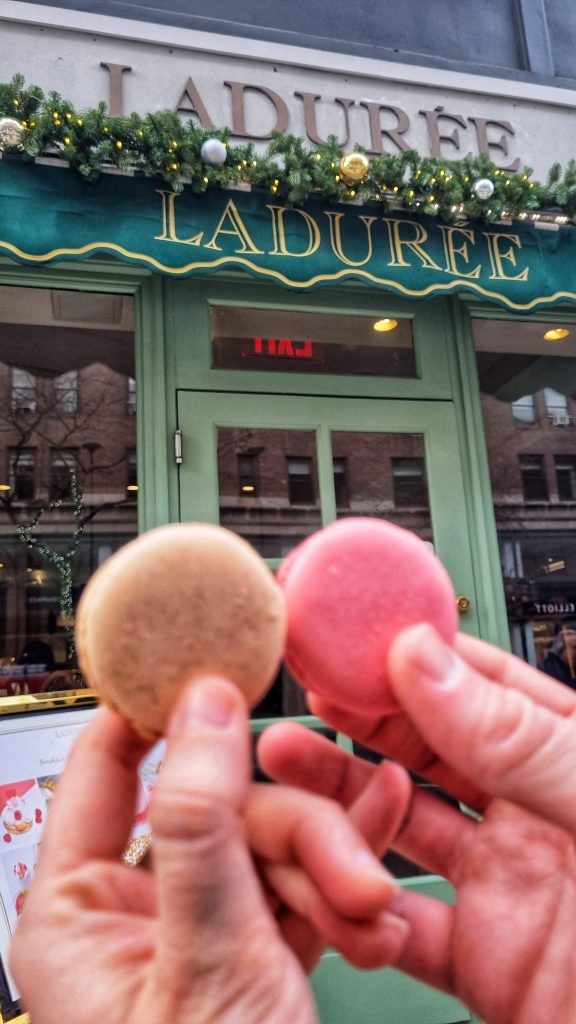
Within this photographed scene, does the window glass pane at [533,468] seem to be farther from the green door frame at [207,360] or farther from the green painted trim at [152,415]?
the green painted trim at [152,415]

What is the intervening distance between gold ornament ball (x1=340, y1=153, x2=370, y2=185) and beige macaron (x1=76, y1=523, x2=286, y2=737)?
230 cm

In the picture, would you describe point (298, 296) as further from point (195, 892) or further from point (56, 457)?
point (56, 457)

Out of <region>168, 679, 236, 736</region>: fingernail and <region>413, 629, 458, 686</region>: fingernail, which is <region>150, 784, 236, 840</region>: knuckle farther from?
<region>413, 629, 458, 686</region>: fingernail

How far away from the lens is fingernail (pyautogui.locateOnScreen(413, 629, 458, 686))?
0.77 meters

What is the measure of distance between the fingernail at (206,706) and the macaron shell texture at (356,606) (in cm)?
17

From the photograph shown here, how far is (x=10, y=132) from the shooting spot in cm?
229

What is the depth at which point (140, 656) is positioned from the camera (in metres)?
0.69

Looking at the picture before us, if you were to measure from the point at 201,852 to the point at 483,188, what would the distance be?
9.08 feet

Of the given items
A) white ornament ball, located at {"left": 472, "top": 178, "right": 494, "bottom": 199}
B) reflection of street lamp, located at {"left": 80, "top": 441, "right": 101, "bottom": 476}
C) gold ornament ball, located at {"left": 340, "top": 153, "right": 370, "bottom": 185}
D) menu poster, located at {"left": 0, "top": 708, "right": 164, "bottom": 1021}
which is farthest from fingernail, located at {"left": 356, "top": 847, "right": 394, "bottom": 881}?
reflection of street lamp, located at {"left": 80, "top": 441, "right": 101, "bottom": 476}

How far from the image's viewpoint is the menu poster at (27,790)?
197 centimetres

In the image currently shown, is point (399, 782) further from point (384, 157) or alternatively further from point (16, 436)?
point (16, 436)

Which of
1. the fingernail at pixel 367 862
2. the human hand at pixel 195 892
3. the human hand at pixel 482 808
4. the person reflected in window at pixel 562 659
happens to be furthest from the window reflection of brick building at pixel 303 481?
the person reflected in window at pixel 562 659

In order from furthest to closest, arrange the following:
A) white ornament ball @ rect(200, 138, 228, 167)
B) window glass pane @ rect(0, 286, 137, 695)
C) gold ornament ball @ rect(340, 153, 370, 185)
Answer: window glass pane @ rect(0, 286, 137, 695), gold ornament ball @ rect(340, 153, 370, 185), white ornament ball @ rect(200, 138, 228, 167)

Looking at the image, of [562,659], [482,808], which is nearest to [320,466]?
[482,808]
